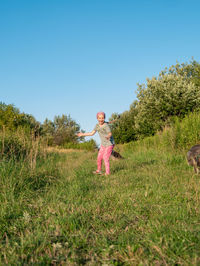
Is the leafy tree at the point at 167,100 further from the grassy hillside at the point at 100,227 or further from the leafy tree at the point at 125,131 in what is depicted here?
the grassy hillside at the point at 100,227

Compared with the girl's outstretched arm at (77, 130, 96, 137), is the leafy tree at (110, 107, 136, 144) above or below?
above

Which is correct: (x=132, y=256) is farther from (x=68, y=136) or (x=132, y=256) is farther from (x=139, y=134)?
(x=68, y=136)

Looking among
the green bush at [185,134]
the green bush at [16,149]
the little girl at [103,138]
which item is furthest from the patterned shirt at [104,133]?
the green bush at [185,134]

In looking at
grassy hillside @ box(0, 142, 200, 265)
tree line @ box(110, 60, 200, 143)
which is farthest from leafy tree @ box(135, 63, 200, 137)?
grassy hillside @ box(0, 142, 200, 265)

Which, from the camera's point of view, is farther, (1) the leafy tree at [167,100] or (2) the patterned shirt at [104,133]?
(1) the leafy tree at [167,100]

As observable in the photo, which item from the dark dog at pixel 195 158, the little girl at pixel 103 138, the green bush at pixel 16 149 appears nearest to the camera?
the dark dog at pixel 195 158

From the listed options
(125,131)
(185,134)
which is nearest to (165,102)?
(125,131)

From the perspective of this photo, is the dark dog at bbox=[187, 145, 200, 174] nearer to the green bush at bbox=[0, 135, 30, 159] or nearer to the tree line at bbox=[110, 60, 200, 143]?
the green bush at bbox=[0, 135, 30, 159]

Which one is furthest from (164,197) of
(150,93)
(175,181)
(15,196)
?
(150,93)

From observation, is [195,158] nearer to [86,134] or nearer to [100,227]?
[86,134]

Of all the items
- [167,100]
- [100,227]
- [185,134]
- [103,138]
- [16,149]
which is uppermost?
[167,100]

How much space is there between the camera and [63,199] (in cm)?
393

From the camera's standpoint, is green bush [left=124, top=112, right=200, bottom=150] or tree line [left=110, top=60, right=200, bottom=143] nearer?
green bush [left=124, top=112, right=200, bottom=150]

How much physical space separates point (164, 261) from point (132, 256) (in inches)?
11.5
